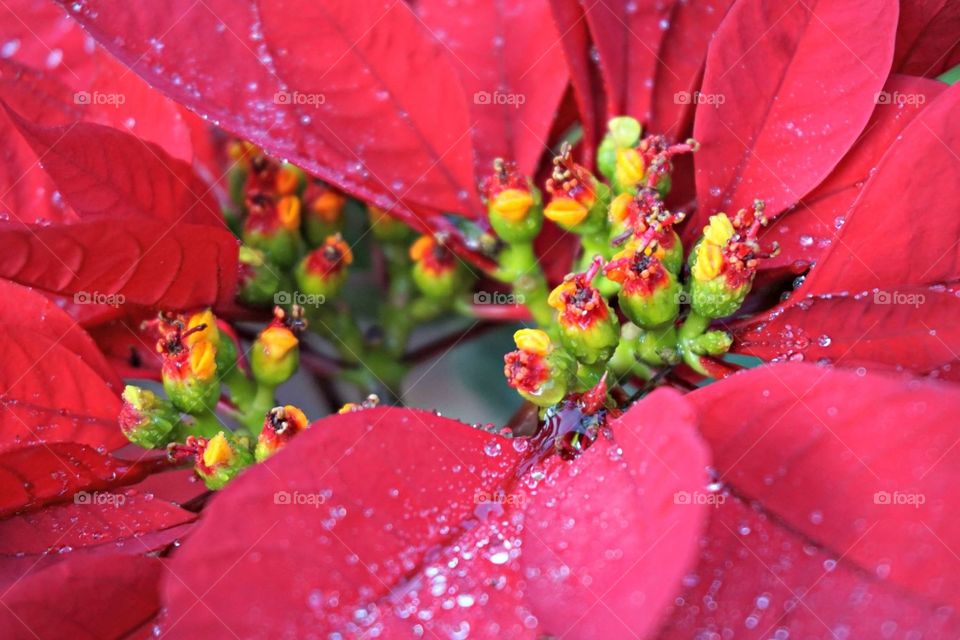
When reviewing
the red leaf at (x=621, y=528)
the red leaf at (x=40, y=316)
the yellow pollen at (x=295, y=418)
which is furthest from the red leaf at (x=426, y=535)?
the red leaf at (x=40, y=316)

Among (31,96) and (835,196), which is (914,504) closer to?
(835,196)

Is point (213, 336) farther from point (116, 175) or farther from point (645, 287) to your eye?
point (645, 287)

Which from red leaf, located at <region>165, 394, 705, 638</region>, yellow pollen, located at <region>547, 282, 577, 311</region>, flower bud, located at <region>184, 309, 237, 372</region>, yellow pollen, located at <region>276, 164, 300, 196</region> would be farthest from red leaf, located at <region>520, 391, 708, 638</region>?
yellow pollen, located at <region>276, 164, 300, 196</region>

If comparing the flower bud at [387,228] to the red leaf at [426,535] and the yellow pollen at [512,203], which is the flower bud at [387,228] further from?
the red leaf at [426,535]

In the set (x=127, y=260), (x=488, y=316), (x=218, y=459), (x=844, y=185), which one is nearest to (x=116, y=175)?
(x=127, y=260)

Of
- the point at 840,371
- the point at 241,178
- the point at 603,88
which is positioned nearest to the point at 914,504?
the point at 840,371

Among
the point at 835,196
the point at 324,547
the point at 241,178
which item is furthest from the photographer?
the point at 241,178
